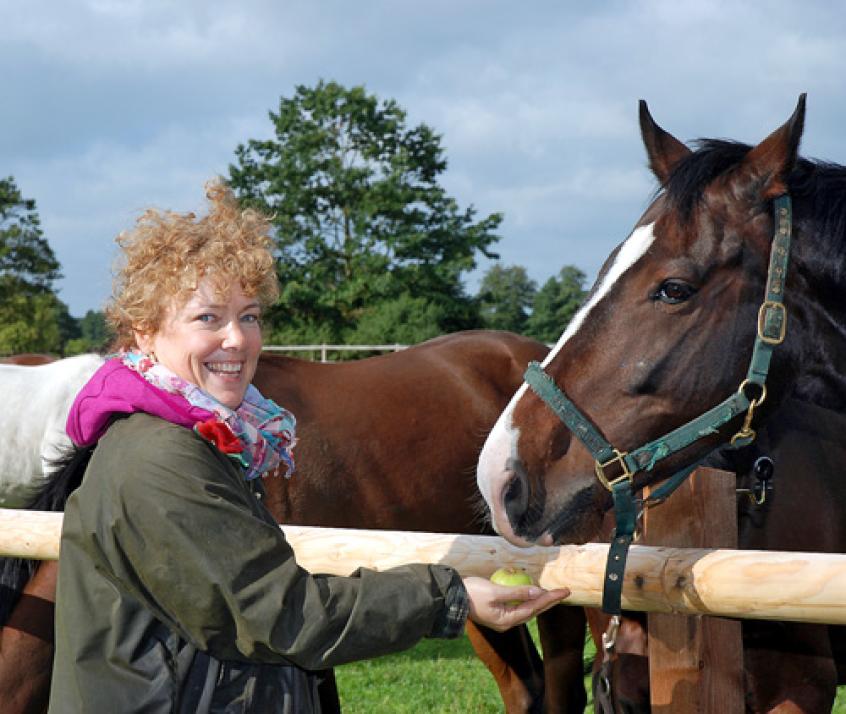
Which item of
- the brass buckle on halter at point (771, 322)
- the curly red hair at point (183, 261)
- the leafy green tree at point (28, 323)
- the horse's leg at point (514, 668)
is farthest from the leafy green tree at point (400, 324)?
the curly red hair at point (183, 261)

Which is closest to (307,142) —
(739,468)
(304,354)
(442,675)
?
(304,354)

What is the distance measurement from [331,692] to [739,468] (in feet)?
5.29

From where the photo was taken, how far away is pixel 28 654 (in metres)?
2.68

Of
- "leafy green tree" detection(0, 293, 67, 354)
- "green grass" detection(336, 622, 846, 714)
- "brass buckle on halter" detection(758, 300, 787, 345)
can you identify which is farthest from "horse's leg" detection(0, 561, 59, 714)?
"leafy green tree" detection(0, 293, 67, 354)

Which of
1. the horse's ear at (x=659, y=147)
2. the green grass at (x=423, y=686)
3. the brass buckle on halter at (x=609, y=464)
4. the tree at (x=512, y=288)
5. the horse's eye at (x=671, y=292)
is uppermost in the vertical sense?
the tree at (x=512, y=288)

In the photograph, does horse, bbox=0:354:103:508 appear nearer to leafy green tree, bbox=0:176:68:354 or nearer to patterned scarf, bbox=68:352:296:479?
patterned scarf, bbox=68:352:296:479

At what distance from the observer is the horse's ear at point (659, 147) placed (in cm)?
266

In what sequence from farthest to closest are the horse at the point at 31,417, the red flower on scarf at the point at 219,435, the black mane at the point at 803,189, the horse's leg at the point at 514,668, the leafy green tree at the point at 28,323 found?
the leafy green tree at the point at 28,323 < the horse's leg at the point at 514,668 < the horse at the point at 31,417 < the black mane at the point at 803,189 < the red flower on scarf at the point at 219,435

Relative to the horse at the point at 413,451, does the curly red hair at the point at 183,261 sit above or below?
above

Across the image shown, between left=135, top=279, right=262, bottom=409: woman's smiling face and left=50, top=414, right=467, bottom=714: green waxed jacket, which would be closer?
left=50, top=414, right=467, bottom=714: green waxed jacket

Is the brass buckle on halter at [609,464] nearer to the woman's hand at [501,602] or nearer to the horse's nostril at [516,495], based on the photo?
the horse's nostril at [516,495]

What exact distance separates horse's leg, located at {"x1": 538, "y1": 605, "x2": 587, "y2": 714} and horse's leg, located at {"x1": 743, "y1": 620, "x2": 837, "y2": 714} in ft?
5.94

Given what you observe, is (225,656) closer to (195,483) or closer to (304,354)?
(195,483)

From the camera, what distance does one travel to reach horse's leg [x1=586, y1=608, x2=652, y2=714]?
8.61ft
